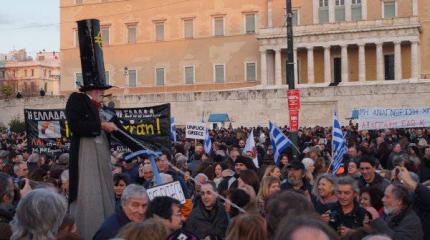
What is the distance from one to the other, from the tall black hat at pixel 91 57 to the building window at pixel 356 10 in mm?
50776

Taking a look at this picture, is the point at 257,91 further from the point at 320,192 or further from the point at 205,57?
the point at 320,192

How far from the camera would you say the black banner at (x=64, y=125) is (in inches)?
455

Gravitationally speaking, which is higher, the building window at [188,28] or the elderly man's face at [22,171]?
the building window at [188,28]

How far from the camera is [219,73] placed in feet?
197

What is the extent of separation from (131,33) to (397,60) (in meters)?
25.0

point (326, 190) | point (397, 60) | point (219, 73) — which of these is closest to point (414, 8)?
point (397, 60)

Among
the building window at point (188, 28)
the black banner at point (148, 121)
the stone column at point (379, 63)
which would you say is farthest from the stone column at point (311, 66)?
the black banner at point (148, 121)

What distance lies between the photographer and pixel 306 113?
149 feet

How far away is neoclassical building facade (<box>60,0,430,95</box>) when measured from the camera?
52.3m

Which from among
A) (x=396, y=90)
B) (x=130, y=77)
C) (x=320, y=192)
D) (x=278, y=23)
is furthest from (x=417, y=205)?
(x=130, y=77)

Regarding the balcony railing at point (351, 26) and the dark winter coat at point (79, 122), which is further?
the balcony railing at point (351, 26)

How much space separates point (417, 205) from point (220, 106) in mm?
39341

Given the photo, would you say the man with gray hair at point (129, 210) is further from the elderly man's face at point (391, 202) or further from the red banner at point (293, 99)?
the red banner at point (293, 99)

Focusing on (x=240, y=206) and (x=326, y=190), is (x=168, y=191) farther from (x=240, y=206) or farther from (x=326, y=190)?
(x=326, y=190)
